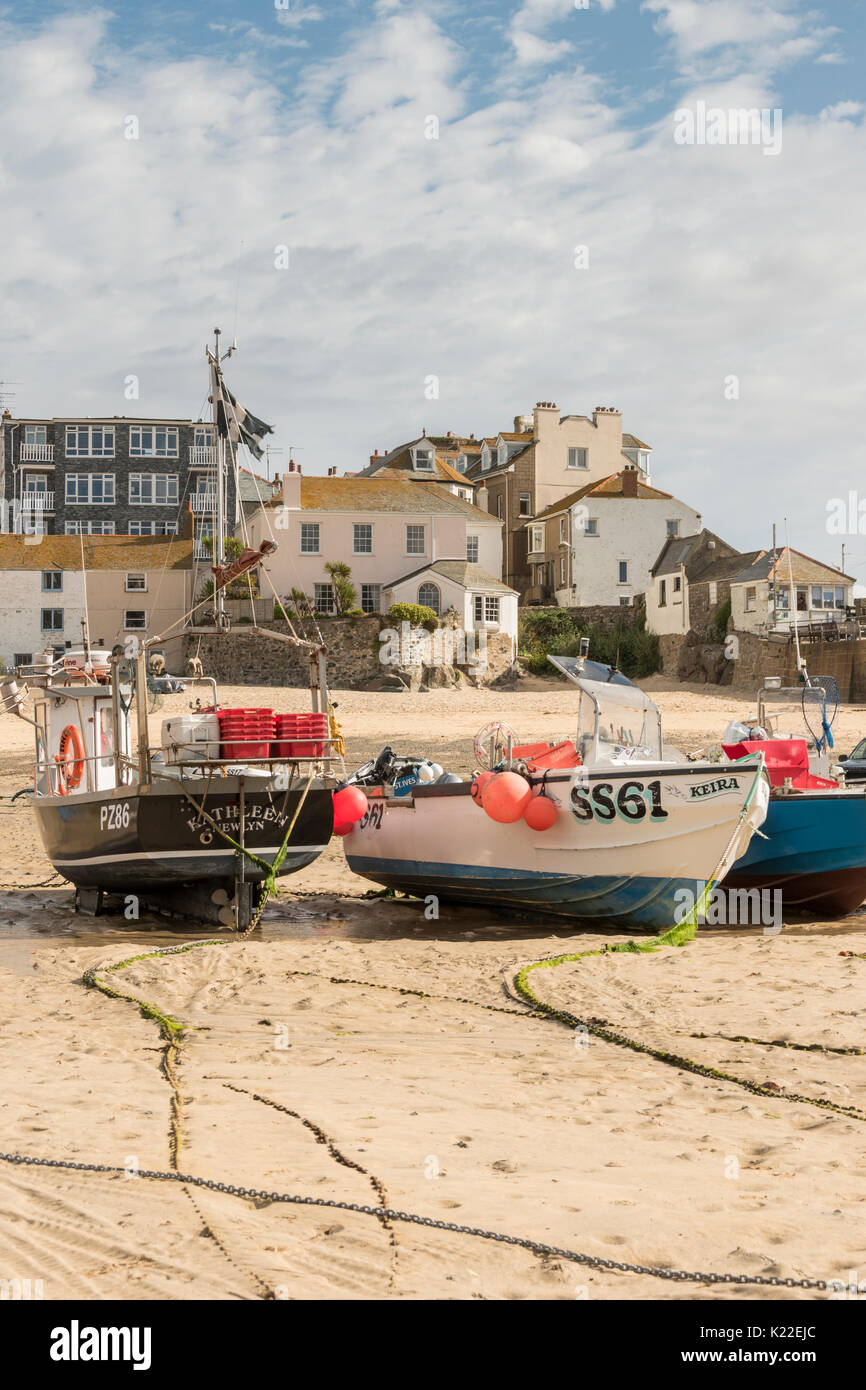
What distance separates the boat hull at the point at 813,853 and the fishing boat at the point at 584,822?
4.17ft

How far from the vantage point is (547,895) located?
12.2 m

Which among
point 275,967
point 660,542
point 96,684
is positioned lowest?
point 275,967

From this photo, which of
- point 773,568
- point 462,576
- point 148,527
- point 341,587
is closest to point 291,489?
point 341,587

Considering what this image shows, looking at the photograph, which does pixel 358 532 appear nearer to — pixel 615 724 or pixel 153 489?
pixel 153 489

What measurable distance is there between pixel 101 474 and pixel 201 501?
5.32 m

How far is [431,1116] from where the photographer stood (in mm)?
5770

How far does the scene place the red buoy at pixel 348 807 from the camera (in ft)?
44.3

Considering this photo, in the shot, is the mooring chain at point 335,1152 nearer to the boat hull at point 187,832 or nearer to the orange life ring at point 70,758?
the boat hull at point 187,832

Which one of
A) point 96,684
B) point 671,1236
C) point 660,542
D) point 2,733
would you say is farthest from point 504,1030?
point 660,542

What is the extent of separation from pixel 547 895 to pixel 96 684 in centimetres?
592

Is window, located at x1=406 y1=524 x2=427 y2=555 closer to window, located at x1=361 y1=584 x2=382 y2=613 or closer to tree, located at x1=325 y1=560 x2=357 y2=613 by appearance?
window, located at x1=361 y1=584 x2=382 y2=613

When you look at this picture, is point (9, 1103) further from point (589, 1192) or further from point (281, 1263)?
point (589, 1192)

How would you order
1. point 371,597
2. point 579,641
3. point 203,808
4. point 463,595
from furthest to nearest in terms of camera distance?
point 371,597
point 579,641
point 463,595
point 203,808
